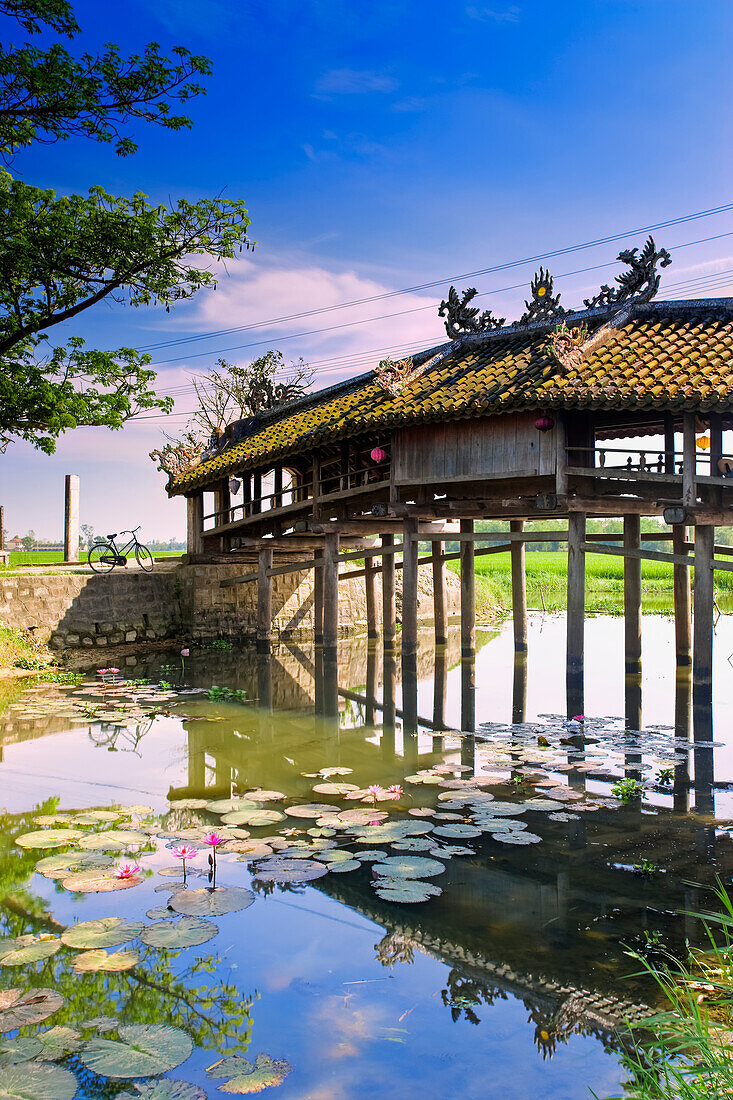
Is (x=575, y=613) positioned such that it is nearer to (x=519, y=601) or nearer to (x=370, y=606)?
(x=519, y=601)

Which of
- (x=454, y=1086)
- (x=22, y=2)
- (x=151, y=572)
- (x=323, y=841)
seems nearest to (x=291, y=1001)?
(x=454, y=1086)

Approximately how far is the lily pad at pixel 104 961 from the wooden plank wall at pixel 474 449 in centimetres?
911

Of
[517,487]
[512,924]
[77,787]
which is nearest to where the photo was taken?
[512,924]

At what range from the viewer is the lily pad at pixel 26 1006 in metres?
3.34

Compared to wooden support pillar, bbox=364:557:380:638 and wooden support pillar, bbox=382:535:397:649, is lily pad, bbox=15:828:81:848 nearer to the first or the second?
wooden support pillar, bbox=382:535:397:649

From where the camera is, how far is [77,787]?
7289mm

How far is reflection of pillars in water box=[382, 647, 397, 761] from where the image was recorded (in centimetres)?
894

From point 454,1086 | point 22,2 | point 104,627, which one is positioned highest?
point 22,2

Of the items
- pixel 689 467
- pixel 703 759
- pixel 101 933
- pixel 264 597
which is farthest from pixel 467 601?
pixel 101 933

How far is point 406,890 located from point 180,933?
1283 millimetres

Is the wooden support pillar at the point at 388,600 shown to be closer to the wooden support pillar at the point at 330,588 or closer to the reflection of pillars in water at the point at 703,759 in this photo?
the wooden support pillar at the point at 330,588

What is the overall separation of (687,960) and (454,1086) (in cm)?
147

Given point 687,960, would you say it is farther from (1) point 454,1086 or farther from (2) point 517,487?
(2) point 517,487

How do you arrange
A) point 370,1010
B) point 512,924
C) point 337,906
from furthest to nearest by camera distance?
point 337,906 → point 512,924 → point 370,1010
